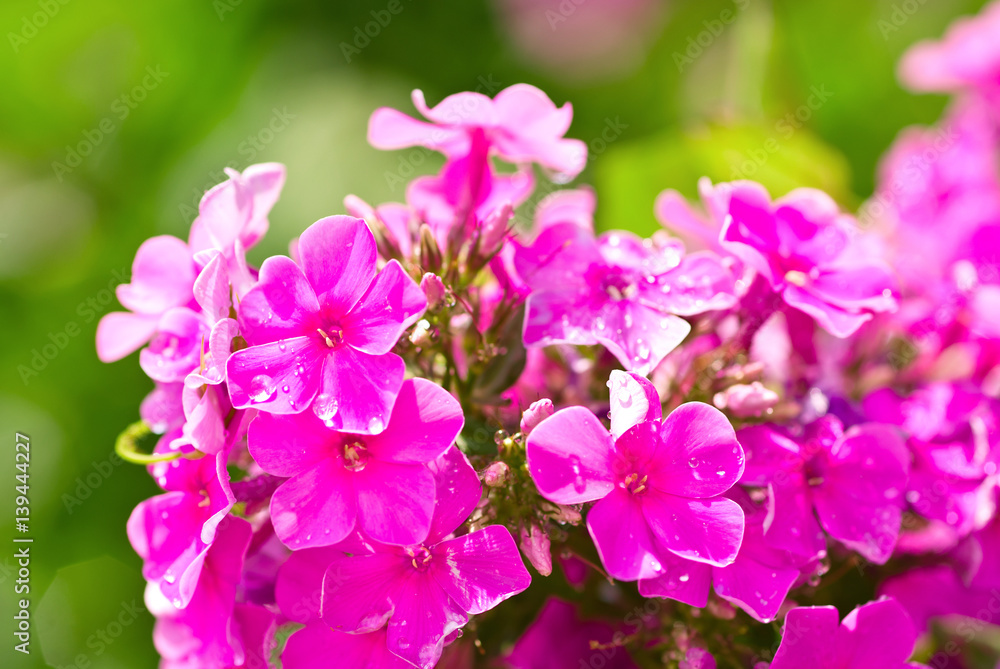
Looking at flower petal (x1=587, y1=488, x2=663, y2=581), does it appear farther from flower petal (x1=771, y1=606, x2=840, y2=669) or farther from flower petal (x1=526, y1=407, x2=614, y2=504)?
flower petal (x1=771, y1=606, x2=840, y2=669)

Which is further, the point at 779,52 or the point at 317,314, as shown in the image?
the point at 779,52

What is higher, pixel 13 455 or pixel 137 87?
pixel 137 87

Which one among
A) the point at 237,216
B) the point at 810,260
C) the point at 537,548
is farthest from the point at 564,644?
the point at 237,216

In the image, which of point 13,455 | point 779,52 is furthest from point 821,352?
point 13,455

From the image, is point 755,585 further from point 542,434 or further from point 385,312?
point 385,312

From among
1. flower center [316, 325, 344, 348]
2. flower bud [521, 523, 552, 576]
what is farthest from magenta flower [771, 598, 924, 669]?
flower center [316, 325, 344, 348]

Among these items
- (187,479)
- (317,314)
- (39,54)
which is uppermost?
(39,54)

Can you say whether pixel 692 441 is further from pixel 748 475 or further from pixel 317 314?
pixel 317 314
